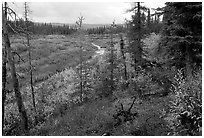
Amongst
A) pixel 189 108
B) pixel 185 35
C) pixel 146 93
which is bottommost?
pixel 146 93

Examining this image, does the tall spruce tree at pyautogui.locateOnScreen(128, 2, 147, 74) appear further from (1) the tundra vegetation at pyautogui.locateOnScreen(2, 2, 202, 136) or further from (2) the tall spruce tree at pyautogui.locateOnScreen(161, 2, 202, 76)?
(2) the tall spruce tree at pyautogui.locateOnScreen(161, 2, 202, 76)

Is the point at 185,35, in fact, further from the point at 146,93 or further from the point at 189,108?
the point at 189,108

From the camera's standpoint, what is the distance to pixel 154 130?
1141 centimetres

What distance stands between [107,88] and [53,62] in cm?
3092

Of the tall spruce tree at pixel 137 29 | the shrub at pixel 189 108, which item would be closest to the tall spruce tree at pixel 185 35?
the shrub at pixel 189 108

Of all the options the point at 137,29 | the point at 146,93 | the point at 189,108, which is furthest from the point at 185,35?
the point at 137,29

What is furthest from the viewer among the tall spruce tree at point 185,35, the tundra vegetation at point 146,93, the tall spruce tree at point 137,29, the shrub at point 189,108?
the tall spruce tree at point 137,29

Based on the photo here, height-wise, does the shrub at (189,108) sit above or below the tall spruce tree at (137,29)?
below

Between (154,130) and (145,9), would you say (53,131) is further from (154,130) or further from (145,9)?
(145,9)

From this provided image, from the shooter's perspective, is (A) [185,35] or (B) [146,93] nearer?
(A) [185,35]

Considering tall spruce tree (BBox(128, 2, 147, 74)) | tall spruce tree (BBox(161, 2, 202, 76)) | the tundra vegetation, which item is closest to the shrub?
the tundra vegetation

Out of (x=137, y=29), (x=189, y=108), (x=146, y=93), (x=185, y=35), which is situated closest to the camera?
(x=189, y=108)

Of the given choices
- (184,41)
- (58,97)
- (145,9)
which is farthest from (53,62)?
(184,41)

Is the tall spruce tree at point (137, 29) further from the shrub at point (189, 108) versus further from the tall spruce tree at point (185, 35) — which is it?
the shrub at point (189, 108)
